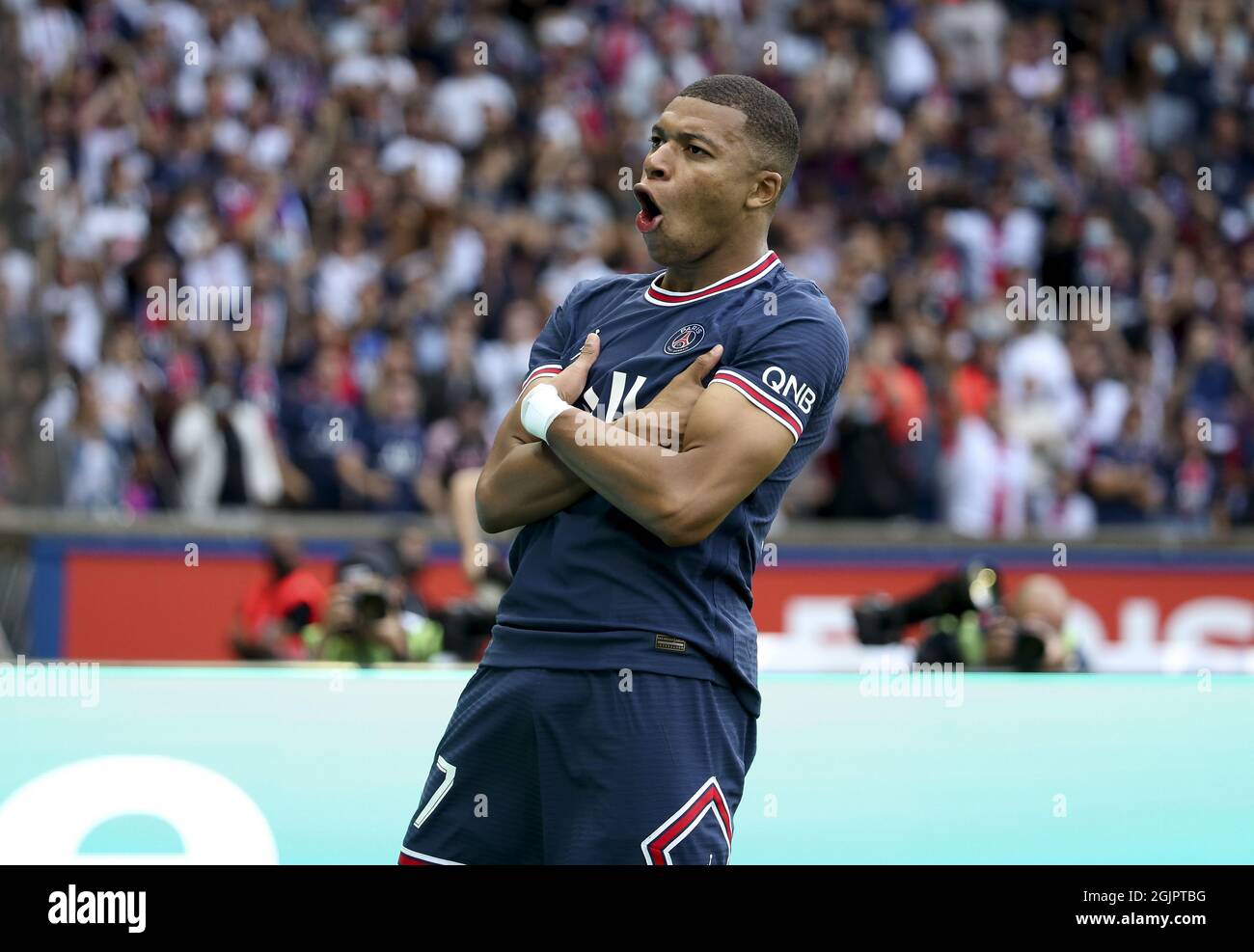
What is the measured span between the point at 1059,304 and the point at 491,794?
10.8 metres

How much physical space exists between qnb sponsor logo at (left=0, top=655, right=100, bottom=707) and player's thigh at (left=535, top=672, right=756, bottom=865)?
2.41m

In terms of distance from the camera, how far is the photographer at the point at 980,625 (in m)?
6.93

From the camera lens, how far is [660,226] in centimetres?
347

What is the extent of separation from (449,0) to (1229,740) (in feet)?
38.0

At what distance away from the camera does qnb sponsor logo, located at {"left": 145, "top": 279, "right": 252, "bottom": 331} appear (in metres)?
12.3

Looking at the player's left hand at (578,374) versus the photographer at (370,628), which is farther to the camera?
the photographer at (370,628)

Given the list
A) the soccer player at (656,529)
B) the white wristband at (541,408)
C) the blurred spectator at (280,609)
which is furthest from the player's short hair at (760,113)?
the blurred spectator at (280,609)

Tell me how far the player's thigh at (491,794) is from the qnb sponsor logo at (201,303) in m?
9.21

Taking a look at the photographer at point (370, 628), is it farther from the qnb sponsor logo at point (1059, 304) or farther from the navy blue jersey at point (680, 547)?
the qnb sponsor logo at point (1059, 304)
